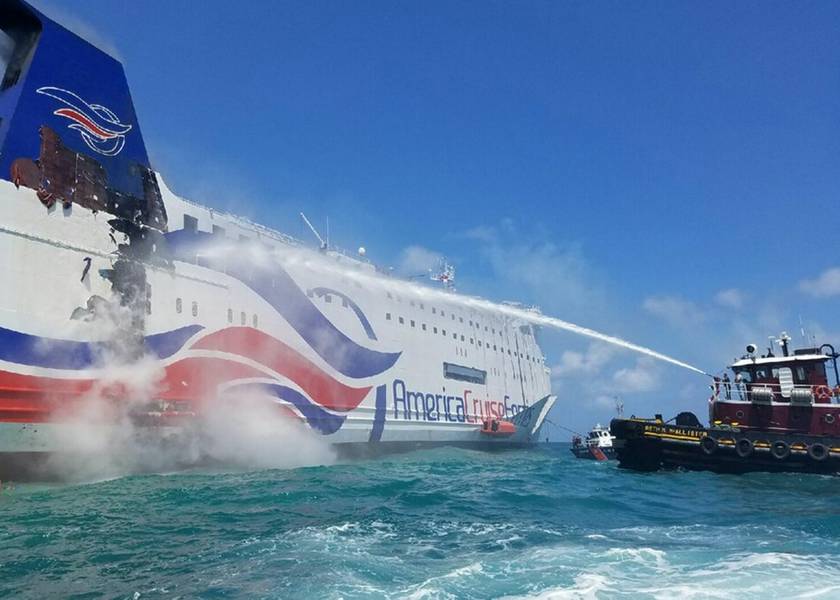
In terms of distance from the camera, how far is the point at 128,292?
1495 centimetres

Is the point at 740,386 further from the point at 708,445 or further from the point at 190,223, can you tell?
the point at 190,223

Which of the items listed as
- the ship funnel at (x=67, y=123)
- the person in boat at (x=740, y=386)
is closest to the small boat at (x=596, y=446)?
the person in boat at (x=740, y=386)

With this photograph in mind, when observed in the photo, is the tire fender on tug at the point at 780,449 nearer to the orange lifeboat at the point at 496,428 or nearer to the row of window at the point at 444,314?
the orange lifeboat at the point at 496,428

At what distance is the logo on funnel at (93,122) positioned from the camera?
14271 millimetres

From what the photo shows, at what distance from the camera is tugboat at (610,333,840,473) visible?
17703mm

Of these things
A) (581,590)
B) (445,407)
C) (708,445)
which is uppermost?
(445,407)

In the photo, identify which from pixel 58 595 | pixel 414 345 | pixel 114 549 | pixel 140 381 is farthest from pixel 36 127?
pixel 414 345

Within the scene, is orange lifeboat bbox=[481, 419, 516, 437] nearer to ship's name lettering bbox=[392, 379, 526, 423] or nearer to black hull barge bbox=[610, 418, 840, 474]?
ship's name lettering bbox=[392, 379, 526, 423]

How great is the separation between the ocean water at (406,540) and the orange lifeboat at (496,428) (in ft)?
54.3

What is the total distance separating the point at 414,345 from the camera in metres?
27.1

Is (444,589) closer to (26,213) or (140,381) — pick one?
(140,381)

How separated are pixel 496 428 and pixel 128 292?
20716mm

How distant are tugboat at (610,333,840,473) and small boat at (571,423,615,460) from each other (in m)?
15.0

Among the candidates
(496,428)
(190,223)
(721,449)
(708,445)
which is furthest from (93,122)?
(496,428)
